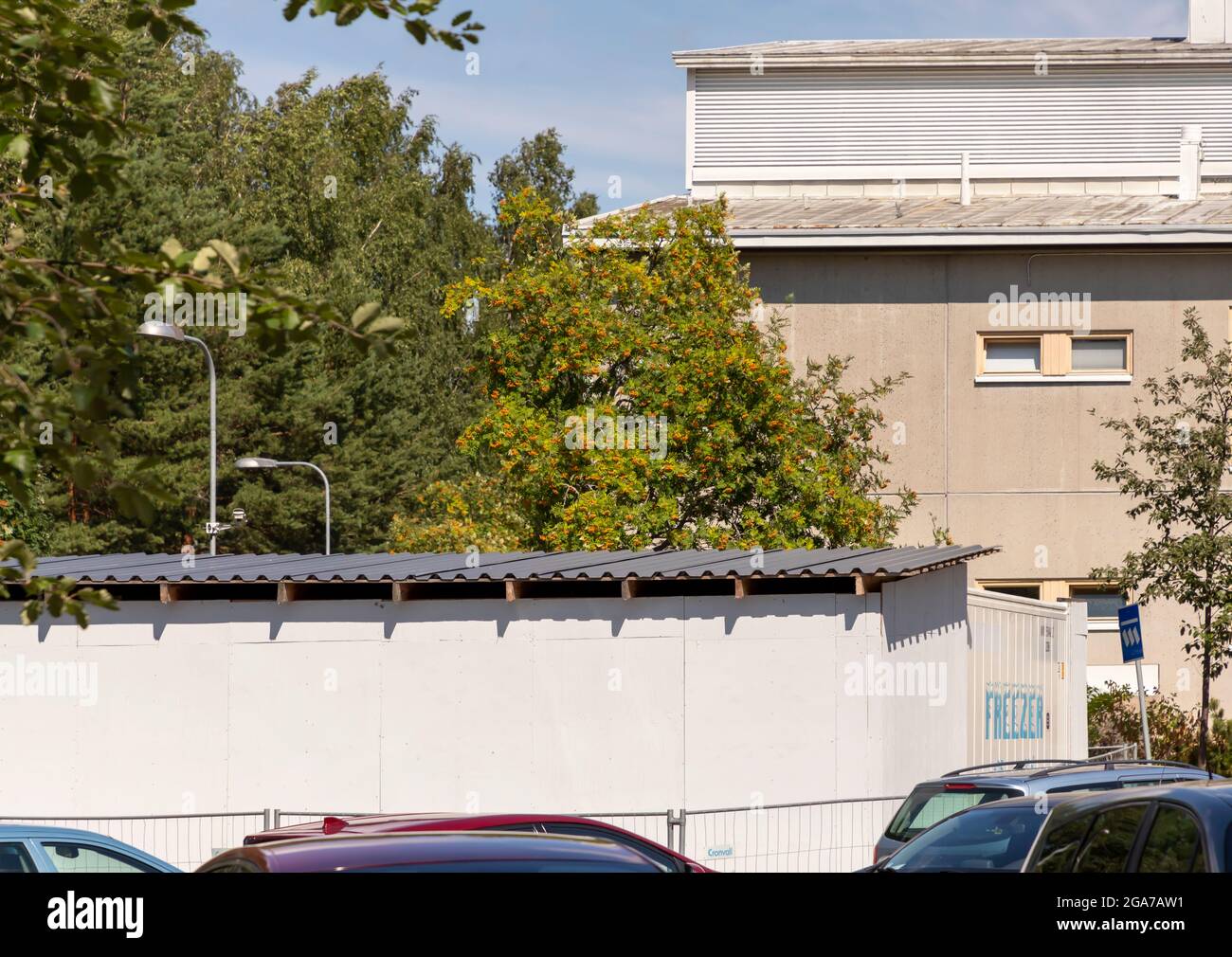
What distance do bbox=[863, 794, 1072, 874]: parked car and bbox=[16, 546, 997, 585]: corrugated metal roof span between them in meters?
5.89

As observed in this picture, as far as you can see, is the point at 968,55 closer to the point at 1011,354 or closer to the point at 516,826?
the point at 1011,354

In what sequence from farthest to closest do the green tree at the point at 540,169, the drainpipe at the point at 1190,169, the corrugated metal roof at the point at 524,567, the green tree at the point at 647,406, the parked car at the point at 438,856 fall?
1. the green tree at the point at 540,169
2. the drainpipe at the point at 1190,169
3. the green tree at the point at 647,406
4. the corrugated metal roof at the point at 524,567
5. the parked car at the point at 438,856

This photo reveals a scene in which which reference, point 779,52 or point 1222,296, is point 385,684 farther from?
point 779,52

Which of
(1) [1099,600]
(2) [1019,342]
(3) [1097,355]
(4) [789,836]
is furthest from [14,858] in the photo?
(3) [1097,355]

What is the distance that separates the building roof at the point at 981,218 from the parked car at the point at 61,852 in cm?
2022

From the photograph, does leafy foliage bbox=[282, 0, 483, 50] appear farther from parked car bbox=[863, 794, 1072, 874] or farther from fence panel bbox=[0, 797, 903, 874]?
fence panel bbox=[0, 797, 903, 874]

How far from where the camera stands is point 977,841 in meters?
10.1

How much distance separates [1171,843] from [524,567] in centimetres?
1104

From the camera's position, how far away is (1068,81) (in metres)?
42.3

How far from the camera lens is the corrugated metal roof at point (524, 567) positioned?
16250 millimetres

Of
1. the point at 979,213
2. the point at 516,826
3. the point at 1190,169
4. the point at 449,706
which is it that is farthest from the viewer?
the point at 1190,169

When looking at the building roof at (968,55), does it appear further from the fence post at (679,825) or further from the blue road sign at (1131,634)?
the fence post at (679,825)

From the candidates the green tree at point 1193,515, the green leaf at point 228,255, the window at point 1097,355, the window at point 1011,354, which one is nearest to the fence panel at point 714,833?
the green leaf at point 228,255
